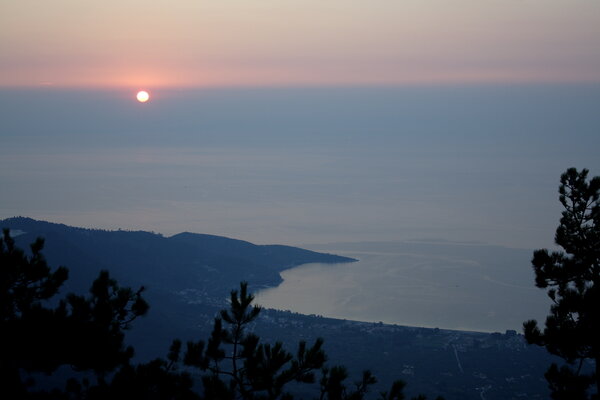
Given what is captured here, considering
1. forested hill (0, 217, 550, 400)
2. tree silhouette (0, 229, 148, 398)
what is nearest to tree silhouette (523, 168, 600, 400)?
tree silhouette (0, 229, 148, 398)

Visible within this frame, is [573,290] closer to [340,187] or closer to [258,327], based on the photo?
[258,327]

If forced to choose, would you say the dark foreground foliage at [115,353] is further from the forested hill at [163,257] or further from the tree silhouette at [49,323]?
the forested hill at [163,257]

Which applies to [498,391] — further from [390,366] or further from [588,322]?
[588,322]

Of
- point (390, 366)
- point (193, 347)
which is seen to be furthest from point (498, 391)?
point (193, 347)

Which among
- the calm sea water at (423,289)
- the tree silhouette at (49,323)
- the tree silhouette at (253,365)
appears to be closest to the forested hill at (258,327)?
the calm sea water at (423,289)

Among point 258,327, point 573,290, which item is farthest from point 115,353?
point 258,327

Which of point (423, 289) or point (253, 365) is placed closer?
point (253, 365)
